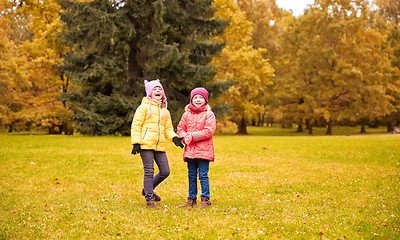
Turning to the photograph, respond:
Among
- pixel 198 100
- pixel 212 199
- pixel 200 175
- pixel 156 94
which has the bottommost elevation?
pixel 212 199

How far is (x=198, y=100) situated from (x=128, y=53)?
19166mm

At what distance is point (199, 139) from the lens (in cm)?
657

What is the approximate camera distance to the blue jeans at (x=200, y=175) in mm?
6711

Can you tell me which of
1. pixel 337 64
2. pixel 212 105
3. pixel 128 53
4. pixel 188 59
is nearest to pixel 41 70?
pixel 128 53

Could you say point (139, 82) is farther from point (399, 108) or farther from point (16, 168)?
point (399, 108)

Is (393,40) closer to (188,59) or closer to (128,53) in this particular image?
(188,59)

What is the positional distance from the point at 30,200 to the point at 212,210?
3741 mm

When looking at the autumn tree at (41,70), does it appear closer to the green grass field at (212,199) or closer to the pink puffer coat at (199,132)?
the green grass field at (212,199)

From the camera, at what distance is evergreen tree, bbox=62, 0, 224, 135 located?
23.7 metres

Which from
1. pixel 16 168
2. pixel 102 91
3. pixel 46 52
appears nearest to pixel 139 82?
pixel 102 91

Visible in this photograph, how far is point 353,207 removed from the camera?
685 cm

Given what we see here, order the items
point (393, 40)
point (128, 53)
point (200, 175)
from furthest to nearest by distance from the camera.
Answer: point (393, 40), point (128, 53), point (200, 175)

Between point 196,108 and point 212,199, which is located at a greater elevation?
point 196,108

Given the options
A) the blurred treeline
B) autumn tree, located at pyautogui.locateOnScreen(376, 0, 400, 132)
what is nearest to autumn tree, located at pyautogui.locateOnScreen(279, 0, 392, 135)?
the blurred treeline
